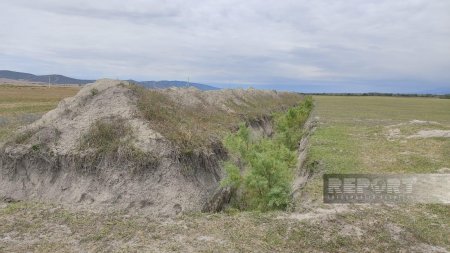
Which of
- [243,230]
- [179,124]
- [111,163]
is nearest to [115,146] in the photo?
[111,163]

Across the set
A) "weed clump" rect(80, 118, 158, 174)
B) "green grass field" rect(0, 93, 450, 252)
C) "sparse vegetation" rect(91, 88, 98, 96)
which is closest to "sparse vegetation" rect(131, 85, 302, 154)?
"weed clump" rect(80, 118, 158, 174)

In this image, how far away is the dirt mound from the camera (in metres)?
14.3

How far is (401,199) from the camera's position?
11648mm

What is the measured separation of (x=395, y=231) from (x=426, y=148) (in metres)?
11.8

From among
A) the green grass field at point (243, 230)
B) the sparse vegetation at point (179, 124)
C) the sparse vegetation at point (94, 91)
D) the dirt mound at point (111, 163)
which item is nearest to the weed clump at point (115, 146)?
the dirt mound at point (111, 163)

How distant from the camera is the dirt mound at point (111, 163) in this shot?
14.3 m

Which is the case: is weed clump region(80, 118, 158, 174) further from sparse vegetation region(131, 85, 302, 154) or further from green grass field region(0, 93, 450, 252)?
green grass field region(0, 93, 450, 252)

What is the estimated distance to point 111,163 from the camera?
1505cm

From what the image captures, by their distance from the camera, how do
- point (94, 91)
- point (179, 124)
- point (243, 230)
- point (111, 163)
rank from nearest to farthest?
point (243, 230)
point (111, 163)
point (179, 124)
point (94, 91)

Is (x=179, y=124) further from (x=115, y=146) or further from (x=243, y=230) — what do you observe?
(x=243, y=230)

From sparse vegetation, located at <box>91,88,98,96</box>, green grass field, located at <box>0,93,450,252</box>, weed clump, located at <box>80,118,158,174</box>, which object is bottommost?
green grass field, located at <box>0,93,450,252</box>

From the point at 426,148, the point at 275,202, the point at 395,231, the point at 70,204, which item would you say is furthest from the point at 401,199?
the point at 70,204

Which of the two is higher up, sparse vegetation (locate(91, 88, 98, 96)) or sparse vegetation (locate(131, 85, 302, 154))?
sparse vegetation (locate(91, 88, 98, 96))

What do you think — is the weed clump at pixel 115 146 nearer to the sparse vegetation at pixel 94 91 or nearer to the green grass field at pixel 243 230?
the green grass field at pixel 243 230
